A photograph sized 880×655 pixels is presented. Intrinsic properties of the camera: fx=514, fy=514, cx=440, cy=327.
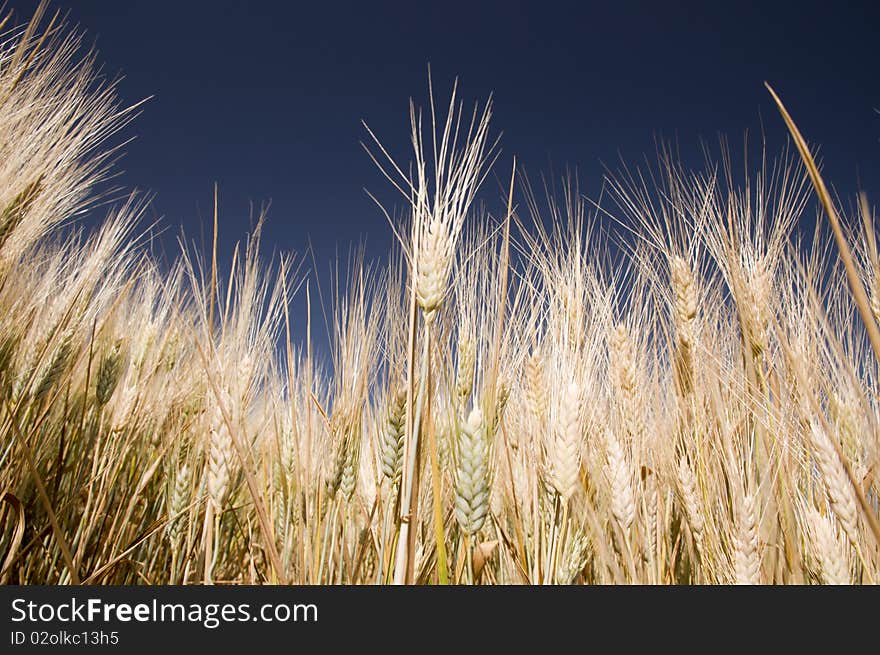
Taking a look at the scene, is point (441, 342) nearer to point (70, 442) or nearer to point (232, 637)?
point (232, 637)

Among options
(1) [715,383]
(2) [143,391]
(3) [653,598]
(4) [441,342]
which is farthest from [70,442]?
(1) [715,383]

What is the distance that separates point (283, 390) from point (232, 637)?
977 millimetres

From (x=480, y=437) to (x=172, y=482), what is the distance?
1.21 m

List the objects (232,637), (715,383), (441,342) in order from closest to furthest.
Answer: (232,637)
(441,342)
(715,383)

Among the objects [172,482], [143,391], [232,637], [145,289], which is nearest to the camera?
[232,637]

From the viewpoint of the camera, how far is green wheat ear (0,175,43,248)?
4.16ft

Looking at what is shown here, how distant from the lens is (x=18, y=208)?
4.32 ft

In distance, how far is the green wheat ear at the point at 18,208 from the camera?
127 cm

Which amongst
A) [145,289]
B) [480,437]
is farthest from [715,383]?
[145,289]

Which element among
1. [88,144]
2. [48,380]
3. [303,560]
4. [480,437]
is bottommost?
[303,560]

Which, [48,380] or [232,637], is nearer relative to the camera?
[232,637]

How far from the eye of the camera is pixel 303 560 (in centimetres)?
118

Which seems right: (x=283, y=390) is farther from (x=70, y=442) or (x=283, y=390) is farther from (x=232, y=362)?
(x=70, y=442)

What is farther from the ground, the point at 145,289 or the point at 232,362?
the point at 145,289
